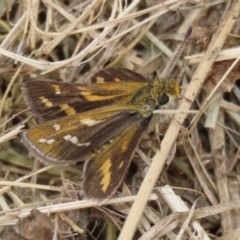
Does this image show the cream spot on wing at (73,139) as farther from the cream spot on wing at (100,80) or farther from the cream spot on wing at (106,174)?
the cream spot on wing at (100,80)

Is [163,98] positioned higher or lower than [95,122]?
higher

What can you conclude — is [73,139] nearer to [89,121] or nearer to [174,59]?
[89,121]

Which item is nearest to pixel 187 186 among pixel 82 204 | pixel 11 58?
pixel 82 204

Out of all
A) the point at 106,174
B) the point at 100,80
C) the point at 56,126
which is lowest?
the point at 106,174

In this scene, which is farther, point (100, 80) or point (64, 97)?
point (100, 80)

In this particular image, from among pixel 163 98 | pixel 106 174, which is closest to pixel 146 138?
pixel 163 98

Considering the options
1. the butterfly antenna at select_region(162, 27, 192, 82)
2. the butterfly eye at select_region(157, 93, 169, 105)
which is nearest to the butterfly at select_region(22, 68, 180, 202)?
the butterfly eye at select_region(157, 93, 169, 105)

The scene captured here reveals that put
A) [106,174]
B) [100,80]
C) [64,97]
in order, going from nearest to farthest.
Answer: [106,174], [64,97], [100,80]

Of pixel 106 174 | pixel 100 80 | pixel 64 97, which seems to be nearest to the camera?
pixel 106 174

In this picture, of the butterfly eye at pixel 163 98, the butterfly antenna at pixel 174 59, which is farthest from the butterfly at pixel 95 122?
the butterfly antenna at pixel 174 59
